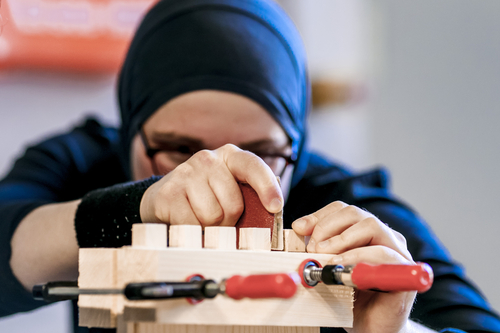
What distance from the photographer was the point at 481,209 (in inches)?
50.4

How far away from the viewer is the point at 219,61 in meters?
0.59

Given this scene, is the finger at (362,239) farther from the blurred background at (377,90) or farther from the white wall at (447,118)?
the white wall at (447,118)

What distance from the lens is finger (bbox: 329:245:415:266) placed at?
0.31 meters

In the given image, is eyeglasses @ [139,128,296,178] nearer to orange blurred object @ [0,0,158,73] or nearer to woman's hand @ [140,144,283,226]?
woman's hand @ [140,144,283,226]

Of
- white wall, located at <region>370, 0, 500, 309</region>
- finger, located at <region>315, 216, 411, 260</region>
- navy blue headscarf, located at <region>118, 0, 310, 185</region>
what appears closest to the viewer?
finger, located at <region>315, 216, 411, 260</region>

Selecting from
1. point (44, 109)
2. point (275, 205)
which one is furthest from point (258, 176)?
point (44, 109)

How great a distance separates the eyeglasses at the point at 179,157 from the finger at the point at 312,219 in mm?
151

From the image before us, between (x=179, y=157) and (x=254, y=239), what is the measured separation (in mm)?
215

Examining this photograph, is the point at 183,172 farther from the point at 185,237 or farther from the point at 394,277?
the point at 394,277

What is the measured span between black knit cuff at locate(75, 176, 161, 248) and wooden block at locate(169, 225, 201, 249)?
0.06m

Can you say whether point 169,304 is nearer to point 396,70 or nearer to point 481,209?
point 481,209

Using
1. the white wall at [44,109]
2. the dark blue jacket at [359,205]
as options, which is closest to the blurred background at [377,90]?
the white wall at [44,109]

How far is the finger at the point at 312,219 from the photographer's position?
13.2 inches

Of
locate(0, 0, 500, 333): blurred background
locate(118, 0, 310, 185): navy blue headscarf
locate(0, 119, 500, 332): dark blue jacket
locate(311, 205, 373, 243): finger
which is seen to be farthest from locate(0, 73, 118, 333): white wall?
locate(311, 205, 373, 243): finger
